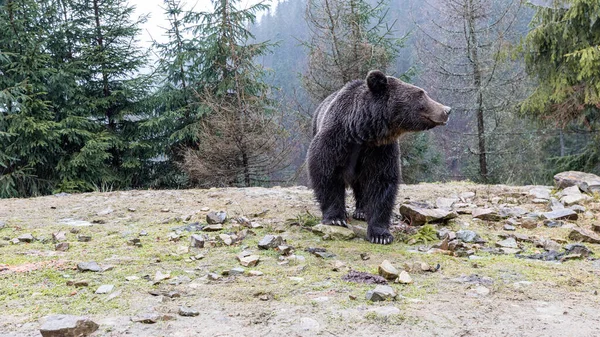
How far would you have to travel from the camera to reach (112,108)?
42.4 feet

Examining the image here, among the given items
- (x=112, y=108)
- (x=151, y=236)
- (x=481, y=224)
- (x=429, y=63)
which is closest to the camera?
(x=151, y=236)

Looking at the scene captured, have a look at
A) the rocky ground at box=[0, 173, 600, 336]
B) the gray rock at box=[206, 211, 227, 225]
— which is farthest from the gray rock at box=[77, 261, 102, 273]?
the gray rock at box=[206, 211, 227, 225]

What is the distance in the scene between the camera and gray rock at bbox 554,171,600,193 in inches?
217

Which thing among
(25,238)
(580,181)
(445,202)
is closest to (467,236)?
(445,202)

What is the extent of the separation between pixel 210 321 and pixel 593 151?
1317 cm

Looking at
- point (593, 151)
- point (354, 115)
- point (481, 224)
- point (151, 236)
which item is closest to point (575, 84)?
point (593, 151)

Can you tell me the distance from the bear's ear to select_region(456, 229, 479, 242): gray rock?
4.55 feet

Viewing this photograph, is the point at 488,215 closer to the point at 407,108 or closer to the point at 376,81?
the point at 407,108

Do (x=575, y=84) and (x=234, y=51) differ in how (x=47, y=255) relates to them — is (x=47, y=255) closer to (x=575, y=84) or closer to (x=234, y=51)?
(x=234, y=51)

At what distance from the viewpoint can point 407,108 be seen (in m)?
3.61

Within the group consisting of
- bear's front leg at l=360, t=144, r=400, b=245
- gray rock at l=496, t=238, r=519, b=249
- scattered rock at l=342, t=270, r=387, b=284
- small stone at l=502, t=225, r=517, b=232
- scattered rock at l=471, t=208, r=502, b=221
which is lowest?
gray rock at l=496, t=238, r=519, b=249

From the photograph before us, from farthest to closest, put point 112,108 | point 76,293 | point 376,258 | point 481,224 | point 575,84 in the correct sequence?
point 112,108 < point 575,84 < point 481,224 < point 376,258 < point 76,293

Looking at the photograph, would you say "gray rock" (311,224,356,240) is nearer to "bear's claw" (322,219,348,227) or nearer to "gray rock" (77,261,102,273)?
"bear's claw" (322,219,348,227)

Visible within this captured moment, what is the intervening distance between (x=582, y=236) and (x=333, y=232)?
2.00 m
